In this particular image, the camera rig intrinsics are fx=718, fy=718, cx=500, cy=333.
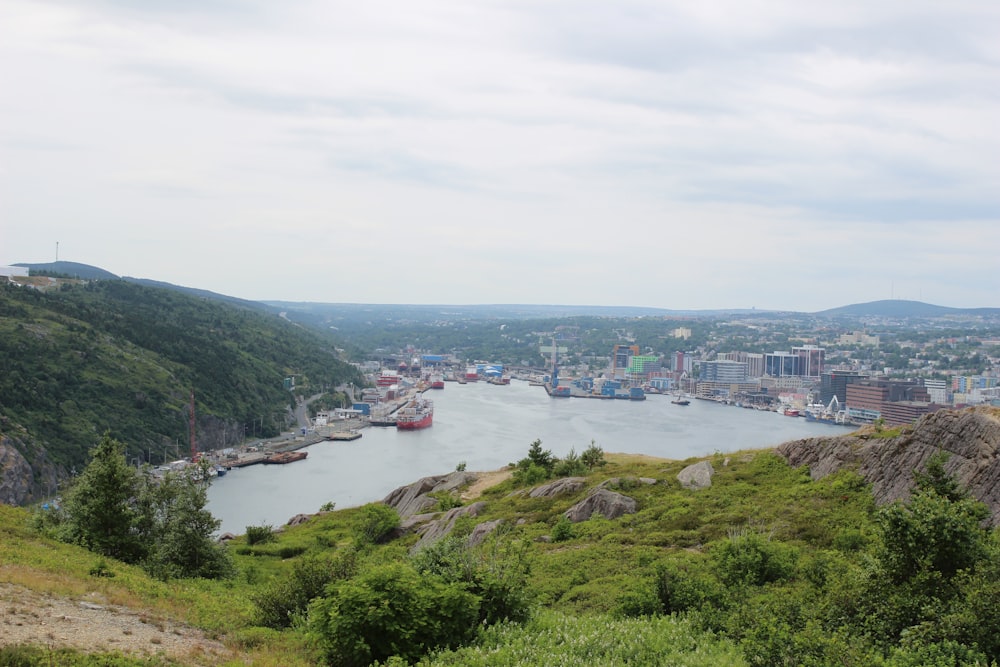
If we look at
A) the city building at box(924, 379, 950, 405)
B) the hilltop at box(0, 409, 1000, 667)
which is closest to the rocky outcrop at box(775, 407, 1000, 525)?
the hilltop at box(0, 409, 1000, 667)

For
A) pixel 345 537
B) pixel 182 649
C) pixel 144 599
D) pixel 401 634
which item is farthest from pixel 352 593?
pixel 345 537

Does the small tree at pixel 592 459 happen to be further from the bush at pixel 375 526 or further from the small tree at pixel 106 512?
the small tree at pixel 106 512

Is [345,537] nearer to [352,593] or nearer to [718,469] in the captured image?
[718,469]

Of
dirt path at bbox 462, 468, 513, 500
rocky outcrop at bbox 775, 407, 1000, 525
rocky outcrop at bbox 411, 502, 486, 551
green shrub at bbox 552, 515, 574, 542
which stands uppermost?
rocky outcrop at bbox 775, 407, 1000, 525

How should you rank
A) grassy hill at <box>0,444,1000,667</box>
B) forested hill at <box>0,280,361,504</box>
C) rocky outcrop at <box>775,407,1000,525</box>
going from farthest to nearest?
forested hill at <box>0,280,361,504</box> → rocky outcrop at <box>775,407,1000,525</box> → grassy hill at <box>0,444,1000,667</box>

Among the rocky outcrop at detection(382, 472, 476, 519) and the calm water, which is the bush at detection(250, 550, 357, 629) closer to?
the rocky outcrop at detection(382, 472, 476, 519)

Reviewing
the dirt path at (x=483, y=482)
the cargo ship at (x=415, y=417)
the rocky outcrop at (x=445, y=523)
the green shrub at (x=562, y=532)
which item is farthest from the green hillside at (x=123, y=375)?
the green shrub at (x=562, y=532)
